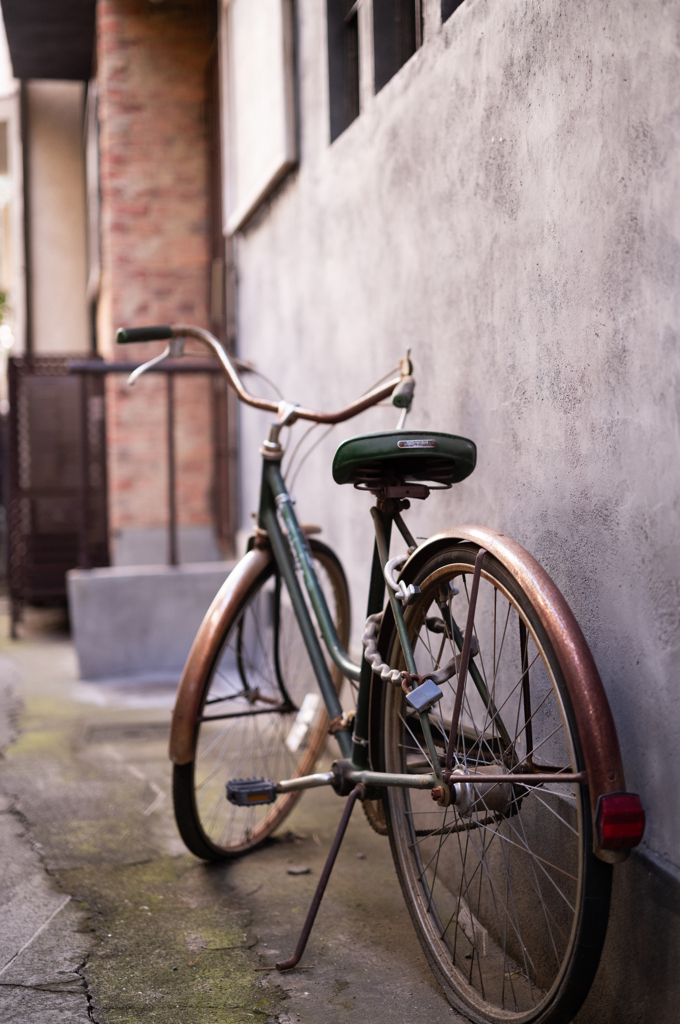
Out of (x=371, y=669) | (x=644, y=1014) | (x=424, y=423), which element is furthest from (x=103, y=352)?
(x=644, y=1014)

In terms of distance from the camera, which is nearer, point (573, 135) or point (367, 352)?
point (573, 135)

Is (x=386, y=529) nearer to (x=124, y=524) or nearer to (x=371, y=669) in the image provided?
(x=371, y=669)

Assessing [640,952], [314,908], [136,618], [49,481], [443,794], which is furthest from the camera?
[49,481]

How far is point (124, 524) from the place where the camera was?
657 cm

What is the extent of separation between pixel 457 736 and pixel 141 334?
Answer: 4.74 ft

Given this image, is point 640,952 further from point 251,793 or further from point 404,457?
point 251,793

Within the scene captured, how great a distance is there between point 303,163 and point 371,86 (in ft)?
2.99

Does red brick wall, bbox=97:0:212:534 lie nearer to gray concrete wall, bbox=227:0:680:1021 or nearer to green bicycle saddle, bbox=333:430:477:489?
gray concrete wall, bbox=227:0:680:1021

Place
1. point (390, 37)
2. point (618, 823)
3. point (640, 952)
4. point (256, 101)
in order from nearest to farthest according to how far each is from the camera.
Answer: point (618, 823) → point (640, 952) → point (390, 37) → point (256, 101)

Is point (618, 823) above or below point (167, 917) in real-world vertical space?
above

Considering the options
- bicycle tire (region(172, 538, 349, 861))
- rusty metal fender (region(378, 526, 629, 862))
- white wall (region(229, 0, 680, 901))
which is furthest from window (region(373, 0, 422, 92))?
rusty metal fender (region(378, 526, 629, 862))

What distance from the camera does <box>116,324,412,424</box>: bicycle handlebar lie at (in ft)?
7.48

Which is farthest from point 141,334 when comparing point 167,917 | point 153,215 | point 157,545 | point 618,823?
point 153,215

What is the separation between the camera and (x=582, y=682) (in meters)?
1.43
